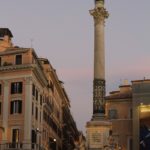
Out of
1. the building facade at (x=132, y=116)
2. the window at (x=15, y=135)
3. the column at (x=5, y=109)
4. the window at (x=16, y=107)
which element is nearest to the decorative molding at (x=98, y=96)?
the window at (x=16, y=107)

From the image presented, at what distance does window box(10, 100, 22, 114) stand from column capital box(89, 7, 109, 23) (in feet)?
66.6

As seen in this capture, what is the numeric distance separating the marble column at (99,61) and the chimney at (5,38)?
1014 inches

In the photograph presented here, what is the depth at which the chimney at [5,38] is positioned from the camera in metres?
78.0

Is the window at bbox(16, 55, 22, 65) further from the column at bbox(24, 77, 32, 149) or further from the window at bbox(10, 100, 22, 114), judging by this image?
the window at bbox(10, 100, 22, 114)

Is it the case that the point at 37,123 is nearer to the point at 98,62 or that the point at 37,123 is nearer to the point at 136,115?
the point at 136,115

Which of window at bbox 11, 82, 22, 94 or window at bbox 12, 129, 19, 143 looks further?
window at bbox 11, 82, 22, 94

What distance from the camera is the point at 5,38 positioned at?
261 ft

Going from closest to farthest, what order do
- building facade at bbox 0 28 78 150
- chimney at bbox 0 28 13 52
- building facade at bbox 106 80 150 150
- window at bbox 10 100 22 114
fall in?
building facade at bbox 0 28 78 150, window at bbox 10 100 22 114, building facade at bbox 106 80 150 150, chimney at bbox 0 28 13 52

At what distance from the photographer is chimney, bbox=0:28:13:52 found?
78.0 metres

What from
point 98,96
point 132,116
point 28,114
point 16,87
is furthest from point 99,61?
point 132,116

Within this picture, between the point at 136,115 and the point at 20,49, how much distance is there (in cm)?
1758

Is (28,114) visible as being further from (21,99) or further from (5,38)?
(5,38)

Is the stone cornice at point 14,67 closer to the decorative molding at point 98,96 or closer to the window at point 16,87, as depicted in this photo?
the window at point 16,87

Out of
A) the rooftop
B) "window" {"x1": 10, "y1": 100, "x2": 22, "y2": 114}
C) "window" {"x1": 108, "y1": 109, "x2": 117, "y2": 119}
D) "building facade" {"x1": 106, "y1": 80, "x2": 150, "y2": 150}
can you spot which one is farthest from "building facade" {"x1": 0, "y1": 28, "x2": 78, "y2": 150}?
"building facade" {"x1": 106, "y1": 80, "x2": 150, "y2": 150}
